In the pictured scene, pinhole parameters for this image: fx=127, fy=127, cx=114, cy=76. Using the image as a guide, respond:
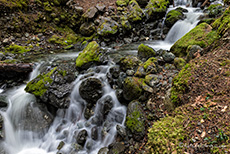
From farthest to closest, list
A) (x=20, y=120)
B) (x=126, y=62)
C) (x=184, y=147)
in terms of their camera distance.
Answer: (x=126, y=62) → (x=20, y=120) → (x=184, y=147)

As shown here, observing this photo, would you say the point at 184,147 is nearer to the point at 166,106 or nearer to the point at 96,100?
the point at 166,106

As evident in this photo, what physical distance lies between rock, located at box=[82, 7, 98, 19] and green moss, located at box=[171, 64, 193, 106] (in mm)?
11755

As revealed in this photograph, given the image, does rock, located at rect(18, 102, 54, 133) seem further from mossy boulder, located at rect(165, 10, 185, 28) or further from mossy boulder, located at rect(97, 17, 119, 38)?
mossy boulder, located at rect(165, 10, 185, 28)

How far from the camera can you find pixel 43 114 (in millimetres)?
5539

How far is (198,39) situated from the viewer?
582 centimetres

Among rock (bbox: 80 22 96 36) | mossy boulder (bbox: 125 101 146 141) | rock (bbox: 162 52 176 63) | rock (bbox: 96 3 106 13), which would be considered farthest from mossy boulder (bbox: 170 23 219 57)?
rock (bbox: 96 3 106 13)

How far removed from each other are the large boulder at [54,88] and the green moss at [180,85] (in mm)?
4506

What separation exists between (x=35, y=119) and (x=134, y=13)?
13190 millimetres

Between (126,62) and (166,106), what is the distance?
3.04 m

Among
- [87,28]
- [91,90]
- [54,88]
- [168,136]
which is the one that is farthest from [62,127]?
[87,28]

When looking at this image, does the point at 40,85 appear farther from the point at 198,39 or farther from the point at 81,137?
the point at 198,39

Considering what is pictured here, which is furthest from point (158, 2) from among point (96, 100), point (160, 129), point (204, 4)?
point (160, 129)

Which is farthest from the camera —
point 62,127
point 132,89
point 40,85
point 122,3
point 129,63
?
point 122,3

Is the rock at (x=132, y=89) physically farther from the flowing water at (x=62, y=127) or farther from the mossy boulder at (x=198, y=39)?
the mossy boulder at (x=198, y=39)
